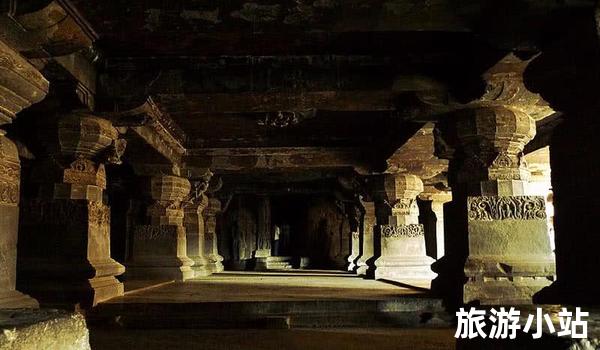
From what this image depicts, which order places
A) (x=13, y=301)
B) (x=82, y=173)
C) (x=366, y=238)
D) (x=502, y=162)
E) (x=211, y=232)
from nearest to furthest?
(x=13, y=301) < (x=502, y=162) < (x=82, y=173) < (x=366, y=238) < (x=211, y=232)

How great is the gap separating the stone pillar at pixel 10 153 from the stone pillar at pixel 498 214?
4321mm

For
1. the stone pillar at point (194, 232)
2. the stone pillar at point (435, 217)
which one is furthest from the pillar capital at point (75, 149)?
the stone pillar at point (435, 217)

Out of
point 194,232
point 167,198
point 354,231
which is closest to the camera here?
point 167,198

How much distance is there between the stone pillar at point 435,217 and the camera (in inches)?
614

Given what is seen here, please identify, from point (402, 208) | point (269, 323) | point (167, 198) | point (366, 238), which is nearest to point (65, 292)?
point (269, 323)

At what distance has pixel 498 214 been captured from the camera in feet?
20.2

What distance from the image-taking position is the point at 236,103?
6.32 m

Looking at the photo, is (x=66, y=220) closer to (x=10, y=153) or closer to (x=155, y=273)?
(x=10, y=153)

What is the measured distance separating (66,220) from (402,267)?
23.7 feet

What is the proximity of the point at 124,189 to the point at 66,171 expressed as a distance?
27.0 ft

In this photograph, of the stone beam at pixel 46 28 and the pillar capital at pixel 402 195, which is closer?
the stone beam at pixel 46 28

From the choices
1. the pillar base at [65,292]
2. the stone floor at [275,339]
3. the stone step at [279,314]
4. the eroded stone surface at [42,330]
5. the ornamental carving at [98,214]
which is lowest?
the stone floor at [275,339]

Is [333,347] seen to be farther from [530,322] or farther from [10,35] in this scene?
[10,35]

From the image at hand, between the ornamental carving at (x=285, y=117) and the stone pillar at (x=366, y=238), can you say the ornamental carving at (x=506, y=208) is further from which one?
the stone pillar at (x=366, y=238)
